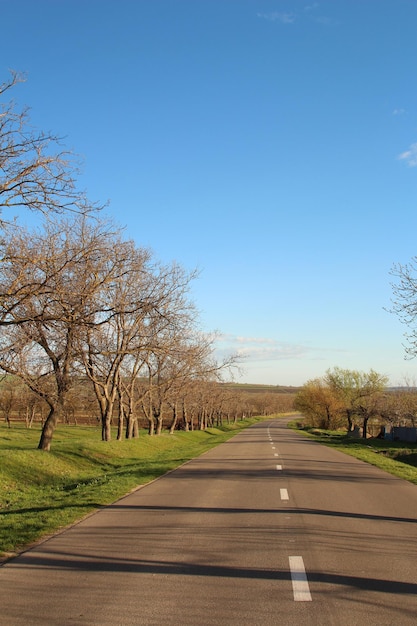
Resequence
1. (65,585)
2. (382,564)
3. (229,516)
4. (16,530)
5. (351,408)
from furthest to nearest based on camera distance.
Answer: (351,408), (229,516), (16,530), (382,564), (65,585)

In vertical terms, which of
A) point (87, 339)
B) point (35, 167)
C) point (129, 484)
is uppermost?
point (35, 167)

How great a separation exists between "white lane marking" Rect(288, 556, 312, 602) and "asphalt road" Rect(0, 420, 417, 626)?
0.04 ft

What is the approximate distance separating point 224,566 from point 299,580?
1.00 metres

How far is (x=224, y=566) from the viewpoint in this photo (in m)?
6.63

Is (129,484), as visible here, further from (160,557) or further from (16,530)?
(160,557)

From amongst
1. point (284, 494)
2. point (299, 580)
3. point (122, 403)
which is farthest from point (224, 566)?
point (122, 403)

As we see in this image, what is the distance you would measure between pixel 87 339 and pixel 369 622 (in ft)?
58.7

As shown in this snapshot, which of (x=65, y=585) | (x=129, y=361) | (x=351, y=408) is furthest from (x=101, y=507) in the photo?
(x=351, y=408)

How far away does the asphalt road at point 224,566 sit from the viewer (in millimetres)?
5113

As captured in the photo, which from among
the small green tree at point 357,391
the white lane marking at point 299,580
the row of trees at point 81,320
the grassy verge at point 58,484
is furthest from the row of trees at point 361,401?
the white lane marking at point 299,580

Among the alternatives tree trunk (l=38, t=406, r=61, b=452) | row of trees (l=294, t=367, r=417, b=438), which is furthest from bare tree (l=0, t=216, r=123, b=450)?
row of trees (l=294, t=367, r=417, b=438)

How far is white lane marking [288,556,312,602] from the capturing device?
18.0ft

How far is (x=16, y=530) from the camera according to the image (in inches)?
358

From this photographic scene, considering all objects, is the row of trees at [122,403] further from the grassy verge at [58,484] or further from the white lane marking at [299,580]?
the white lane marking at [299,580]
